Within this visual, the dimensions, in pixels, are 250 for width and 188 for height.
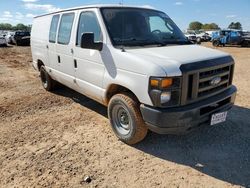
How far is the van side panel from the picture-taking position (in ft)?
22.6

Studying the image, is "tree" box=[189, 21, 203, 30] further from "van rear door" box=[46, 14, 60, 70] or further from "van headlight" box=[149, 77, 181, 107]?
"van headlight" box=[149, 77, 181, 107]

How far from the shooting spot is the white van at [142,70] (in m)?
3.62

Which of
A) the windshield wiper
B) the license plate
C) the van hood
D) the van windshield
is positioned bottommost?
the license plate

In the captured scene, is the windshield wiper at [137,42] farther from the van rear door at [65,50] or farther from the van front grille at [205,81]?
the van rear door at [65,50]

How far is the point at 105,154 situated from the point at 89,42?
1844 millimetres

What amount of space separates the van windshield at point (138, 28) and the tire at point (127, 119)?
976 mm

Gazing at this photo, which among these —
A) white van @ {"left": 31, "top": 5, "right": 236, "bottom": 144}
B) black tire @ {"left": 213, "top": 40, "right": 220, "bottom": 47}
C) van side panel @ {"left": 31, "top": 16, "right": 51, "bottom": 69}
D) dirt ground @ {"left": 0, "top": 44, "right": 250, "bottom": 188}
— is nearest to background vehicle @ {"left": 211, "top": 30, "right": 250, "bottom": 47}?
black tire @ {"left": 213, "top": 40, "right": 220, "bottom": 47}

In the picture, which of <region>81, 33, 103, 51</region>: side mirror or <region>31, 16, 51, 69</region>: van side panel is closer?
<region>81, 33, 103, 51</region>: side mirror

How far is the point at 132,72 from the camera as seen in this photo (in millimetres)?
3900

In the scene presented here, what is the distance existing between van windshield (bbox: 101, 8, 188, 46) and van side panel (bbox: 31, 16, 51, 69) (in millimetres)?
2769

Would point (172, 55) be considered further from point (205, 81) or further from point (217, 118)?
→ point (217, 118)

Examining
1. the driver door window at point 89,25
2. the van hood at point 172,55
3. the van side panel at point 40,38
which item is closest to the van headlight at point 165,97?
the van hood at point 172,55

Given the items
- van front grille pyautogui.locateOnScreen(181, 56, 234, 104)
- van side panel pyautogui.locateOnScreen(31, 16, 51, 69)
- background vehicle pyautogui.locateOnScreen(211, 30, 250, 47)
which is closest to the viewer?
van front grille pyautogui.locateOnScreen(181, 56, 234, 104)

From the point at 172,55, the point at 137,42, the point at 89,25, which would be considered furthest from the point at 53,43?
the point at 172,55
